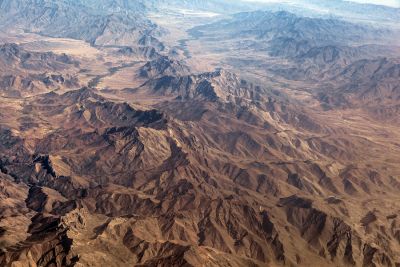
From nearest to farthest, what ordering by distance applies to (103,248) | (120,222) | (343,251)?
(103,248), (120,222), (343,251)

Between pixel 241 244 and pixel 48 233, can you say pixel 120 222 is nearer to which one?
pixel 48 233

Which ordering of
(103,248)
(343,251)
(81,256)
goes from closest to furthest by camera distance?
(81,256), (103,248), (343,251)

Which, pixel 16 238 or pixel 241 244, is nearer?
pixel 16 238

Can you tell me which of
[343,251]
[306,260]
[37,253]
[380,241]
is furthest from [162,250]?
[380,241]

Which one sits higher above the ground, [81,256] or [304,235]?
[81,256]

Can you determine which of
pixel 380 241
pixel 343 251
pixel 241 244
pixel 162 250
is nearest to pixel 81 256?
pixel 162 250

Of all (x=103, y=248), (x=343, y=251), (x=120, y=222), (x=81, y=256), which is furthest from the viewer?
(x=343, y=251)

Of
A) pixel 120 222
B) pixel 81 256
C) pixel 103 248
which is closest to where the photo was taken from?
pixel 81 256

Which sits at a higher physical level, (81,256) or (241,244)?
(81,256)

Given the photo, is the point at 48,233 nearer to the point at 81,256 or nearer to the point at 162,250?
the point at 81,256
